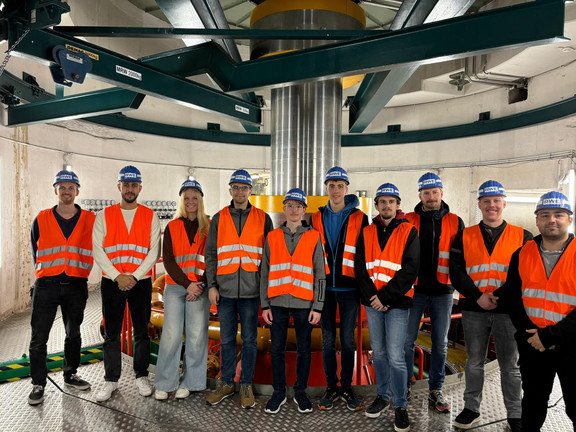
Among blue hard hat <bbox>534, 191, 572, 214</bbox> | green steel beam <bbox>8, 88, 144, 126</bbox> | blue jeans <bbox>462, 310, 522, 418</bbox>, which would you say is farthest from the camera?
green steel beam <bbox>8, 88, 144, 126</bbox>

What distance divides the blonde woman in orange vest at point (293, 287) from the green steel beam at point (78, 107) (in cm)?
320

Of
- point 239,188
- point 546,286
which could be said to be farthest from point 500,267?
point 239,188

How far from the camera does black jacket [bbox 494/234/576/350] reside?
2566 mm

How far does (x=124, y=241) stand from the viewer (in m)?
3.87

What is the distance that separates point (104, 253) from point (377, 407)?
116 inches

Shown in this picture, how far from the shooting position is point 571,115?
7.48 metres

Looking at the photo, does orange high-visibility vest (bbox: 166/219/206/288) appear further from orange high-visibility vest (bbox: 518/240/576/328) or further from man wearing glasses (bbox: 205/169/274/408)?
orange high-visibility vest (bbox: 518/240/576/328)

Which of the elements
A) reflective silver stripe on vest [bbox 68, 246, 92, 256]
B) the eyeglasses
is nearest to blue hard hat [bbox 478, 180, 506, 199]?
the eyeglasses

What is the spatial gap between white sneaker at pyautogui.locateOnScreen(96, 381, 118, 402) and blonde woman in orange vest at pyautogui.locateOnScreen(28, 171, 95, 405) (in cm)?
27

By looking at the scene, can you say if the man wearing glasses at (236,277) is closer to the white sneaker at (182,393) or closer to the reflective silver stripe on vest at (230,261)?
the reflective silver stripe on vest at (230,261)

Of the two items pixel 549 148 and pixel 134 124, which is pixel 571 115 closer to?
pixel 549 148

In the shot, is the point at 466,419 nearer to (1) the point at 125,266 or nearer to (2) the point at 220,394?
(2) the point at 220,394

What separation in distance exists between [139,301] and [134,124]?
707cm

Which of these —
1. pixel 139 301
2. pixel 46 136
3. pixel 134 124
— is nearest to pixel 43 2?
pixel 139 301
